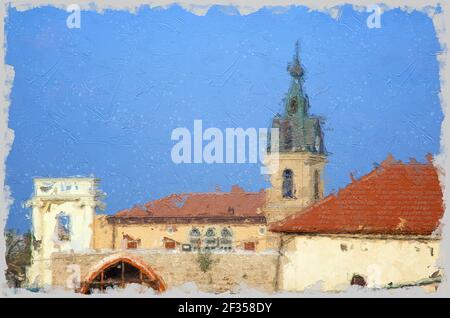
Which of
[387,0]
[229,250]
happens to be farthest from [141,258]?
[387,0]

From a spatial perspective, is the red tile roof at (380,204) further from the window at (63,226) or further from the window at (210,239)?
the window at (63,226)

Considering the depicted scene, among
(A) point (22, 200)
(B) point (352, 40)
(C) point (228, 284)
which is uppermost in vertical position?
(B) point (352, 40)

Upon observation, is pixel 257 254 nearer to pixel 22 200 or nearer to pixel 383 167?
pixel 383 167

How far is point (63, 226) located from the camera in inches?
603

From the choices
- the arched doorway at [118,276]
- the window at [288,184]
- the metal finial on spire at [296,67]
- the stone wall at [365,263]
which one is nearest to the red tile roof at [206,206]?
the window at [288,184]

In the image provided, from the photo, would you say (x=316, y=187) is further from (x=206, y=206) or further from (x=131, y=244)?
(x=131, y=244)

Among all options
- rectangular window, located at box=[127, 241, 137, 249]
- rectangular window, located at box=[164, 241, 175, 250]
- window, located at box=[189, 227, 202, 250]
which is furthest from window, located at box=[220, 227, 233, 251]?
rectangular window, located at box=[127, 241, 137, 249]

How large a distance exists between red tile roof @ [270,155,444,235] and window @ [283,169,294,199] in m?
0.36

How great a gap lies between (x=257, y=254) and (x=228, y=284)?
0.58m

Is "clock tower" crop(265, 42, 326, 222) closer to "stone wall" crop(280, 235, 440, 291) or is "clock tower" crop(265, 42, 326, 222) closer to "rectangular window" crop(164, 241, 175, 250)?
"stone wall" crop(280, 235, 440, 291)

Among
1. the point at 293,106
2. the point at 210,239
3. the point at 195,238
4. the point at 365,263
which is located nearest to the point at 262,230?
the point at 210,239

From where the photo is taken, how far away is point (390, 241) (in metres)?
14.8

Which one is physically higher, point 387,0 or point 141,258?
point 387,0

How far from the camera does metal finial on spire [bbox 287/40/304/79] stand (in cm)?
1501
